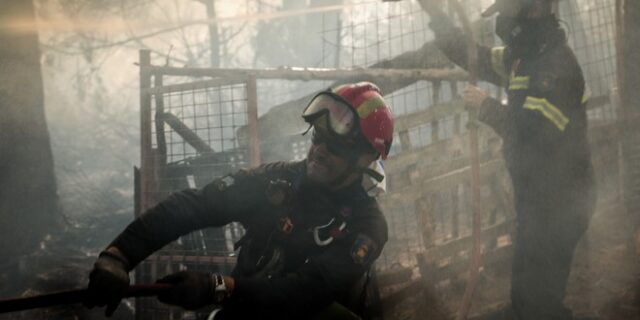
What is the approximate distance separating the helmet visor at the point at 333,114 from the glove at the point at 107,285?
4.98 ft

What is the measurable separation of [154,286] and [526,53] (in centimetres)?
385

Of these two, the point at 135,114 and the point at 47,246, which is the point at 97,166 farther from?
the point at 47,246

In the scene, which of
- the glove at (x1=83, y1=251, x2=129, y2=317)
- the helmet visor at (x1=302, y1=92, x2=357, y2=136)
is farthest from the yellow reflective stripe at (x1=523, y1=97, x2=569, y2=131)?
the glove at (x1=83, y1=251, x2=129, y2=317)

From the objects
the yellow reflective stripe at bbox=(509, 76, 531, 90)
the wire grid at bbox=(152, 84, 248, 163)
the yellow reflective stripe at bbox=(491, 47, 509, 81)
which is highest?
the yellow reflective stripe at bbox=(491, 47, 509, 81)

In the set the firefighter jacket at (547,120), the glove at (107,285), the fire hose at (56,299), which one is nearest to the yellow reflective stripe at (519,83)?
the firefighter jacket at (547,120)

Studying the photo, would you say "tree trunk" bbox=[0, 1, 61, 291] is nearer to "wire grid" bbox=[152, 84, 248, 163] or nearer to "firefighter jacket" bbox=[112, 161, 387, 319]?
"wire grid" bbox=[152, 84, 248, 163]

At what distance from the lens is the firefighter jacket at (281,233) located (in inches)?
94.9

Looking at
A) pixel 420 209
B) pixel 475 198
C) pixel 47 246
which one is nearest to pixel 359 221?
pixel 475 198

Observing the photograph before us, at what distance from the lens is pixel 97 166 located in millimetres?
17859

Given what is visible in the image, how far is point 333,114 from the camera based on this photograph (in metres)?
2.96

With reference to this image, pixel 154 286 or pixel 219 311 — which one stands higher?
pixel 154 286

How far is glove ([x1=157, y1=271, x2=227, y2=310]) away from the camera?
6.95 ft

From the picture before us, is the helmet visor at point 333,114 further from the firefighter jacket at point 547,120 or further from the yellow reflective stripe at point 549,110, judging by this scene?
the yellow reflective stripe at point 549,110

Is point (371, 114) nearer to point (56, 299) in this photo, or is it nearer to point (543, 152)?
point (543, 152)
